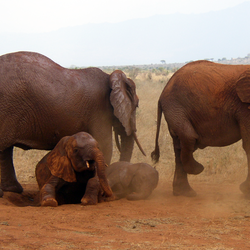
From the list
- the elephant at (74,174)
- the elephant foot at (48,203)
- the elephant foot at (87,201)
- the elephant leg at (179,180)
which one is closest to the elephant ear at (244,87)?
the elephant leg at (179,180)

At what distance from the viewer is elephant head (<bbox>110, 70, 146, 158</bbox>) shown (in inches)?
280

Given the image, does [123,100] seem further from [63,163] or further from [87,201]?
[87,201]

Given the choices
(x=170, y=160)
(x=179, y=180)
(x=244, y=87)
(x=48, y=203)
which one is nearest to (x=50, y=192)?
(x=48, y=203)

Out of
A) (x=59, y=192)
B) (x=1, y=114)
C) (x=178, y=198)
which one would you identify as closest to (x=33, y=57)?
(x=1, y=114)

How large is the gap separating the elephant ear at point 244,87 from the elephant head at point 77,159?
212cm

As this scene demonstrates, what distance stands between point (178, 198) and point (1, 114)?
2928mm

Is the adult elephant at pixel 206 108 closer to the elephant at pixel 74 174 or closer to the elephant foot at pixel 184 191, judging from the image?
the elephant foot at pixel 184 191

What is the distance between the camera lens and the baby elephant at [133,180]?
647cm

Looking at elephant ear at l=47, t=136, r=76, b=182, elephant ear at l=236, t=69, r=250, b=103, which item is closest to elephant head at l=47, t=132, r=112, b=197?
elephant ear at l=47, t=136, r=76, b=182

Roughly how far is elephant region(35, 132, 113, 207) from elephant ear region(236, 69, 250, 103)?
2.12m

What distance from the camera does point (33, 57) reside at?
6715 mm

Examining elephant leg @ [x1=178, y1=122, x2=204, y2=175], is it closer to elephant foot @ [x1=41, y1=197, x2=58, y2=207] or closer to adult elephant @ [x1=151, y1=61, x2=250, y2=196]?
adult elephant @ [x1=151, y1=61, x2=250, y2=196]

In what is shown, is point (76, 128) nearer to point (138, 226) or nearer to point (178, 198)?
point (178, 198)

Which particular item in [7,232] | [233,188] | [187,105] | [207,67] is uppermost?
[207,67]
